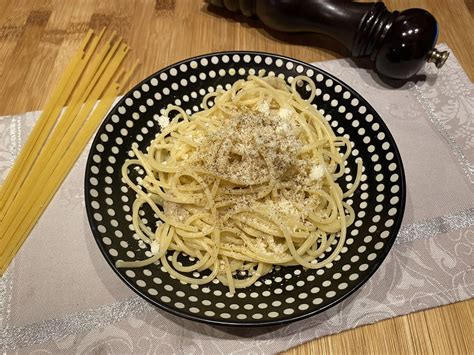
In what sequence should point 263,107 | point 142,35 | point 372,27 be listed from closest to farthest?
point 263,107
point 372,27
point 142,35

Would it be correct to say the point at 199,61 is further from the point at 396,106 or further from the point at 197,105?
the point at 396,106

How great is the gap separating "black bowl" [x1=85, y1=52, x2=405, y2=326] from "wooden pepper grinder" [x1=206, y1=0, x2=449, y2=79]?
318 millimetres

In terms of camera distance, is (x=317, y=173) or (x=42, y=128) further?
(x=42, y=128)

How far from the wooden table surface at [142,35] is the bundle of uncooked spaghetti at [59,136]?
0.33ft

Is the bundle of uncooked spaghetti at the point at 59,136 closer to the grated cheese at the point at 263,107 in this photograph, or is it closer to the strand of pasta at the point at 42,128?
the strand of pasta at the point at 42,128

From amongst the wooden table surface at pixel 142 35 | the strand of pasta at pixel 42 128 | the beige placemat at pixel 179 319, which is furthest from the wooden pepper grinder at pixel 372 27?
the strand of pasta at pixel 42 128

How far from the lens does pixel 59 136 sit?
4.26ft

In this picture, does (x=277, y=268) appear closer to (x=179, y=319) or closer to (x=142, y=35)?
(x=179, y=319)

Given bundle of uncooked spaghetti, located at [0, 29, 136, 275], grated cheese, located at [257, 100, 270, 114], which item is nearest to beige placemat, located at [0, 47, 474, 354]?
bundle of uncooked spaghetti, located at [0, 29, 136, 275]

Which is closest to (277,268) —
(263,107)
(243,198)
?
(243,198)

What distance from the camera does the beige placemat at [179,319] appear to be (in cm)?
97

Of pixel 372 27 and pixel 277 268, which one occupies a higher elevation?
pixel 372 27

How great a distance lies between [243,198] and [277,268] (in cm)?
20

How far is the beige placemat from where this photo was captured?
974 millimetres
